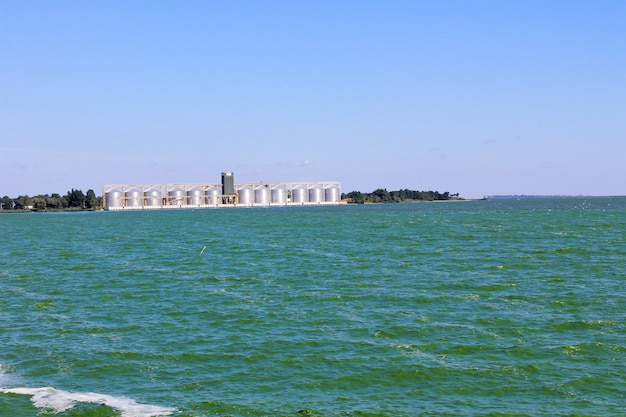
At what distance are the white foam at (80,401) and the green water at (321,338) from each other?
2.4 inches

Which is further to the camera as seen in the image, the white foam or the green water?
the green water

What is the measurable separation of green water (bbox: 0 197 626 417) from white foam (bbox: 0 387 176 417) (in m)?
0.06

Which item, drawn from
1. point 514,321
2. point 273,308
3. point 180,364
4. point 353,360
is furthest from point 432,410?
point 273,308

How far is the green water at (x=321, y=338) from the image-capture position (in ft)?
61.8

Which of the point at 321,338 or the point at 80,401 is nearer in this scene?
the point at 80,401

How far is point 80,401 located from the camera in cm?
1905

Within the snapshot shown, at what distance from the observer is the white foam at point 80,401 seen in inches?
711

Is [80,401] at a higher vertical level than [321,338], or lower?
lower

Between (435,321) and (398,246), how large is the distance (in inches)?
1362

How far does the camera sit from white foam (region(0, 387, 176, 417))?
18.0m

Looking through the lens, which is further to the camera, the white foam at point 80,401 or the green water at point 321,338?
the green water at point 321,338

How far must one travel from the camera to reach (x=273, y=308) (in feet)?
104

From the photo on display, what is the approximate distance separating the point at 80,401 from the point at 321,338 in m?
9.71

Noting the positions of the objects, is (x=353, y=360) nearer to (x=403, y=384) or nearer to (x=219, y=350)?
(x=403, y=384)
